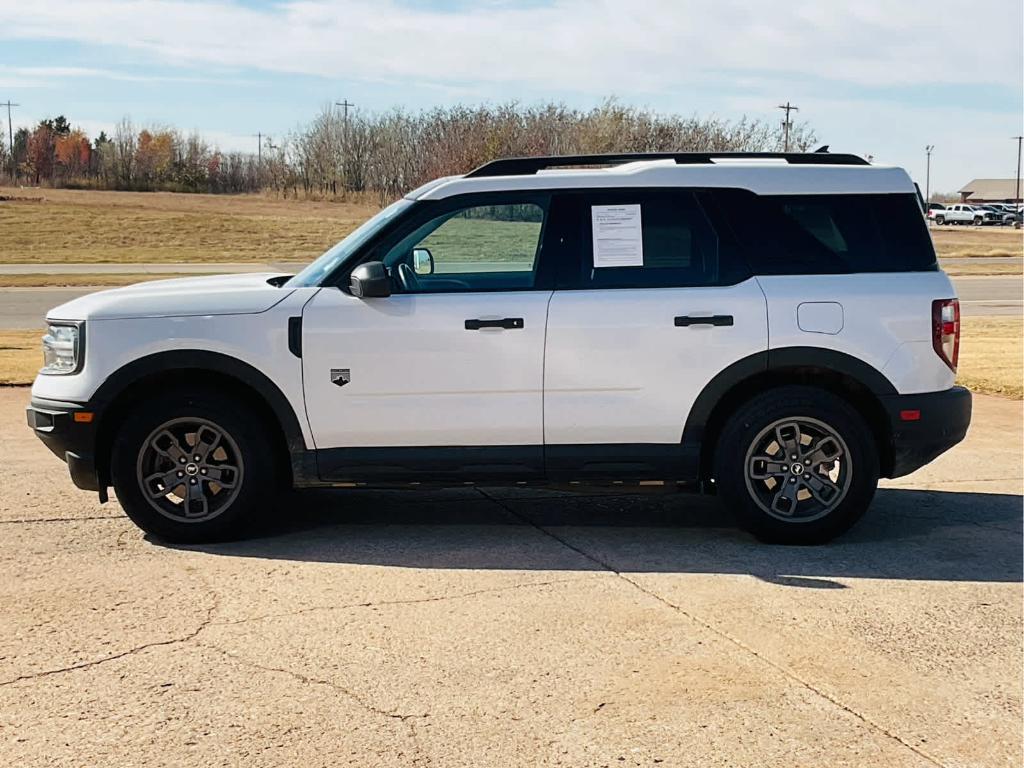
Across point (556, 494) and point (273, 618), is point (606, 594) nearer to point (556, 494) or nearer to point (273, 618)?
point (273, 618)

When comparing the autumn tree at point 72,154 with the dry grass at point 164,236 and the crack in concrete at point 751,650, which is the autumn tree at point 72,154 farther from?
the crack in concrete at point 751,650

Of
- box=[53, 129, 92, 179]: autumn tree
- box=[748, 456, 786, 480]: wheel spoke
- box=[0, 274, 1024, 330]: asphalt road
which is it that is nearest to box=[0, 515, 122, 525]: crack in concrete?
box=[748, 456, 786, 480]: wheel spoke

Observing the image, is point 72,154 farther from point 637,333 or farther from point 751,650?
point 751,650

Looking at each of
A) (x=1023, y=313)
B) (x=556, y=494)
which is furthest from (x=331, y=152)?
(x=556, y=494)

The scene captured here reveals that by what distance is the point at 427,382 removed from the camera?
6457mm

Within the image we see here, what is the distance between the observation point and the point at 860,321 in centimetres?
648

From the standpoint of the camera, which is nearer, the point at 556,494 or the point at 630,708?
the point at 630,708

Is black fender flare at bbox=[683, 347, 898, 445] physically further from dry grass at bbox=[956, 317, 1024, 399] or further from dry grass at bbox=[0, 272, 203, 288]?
dry grass at bbox=[0, 272, 203, 288]

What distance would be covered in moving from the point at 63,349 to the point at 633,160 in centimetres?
330

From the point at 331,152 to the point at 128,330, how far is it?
234ft

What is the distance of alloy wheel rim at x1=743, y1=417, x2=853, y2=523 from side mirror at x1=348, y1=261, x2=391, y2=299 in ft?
6.86

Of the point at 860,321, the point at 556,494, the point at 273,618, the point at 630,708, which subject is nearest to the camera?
the point at 630,708

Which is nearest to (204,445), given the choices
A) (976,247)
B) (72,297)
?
(72,297)

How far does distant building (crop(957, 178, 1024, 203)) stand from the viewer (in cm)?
15525
